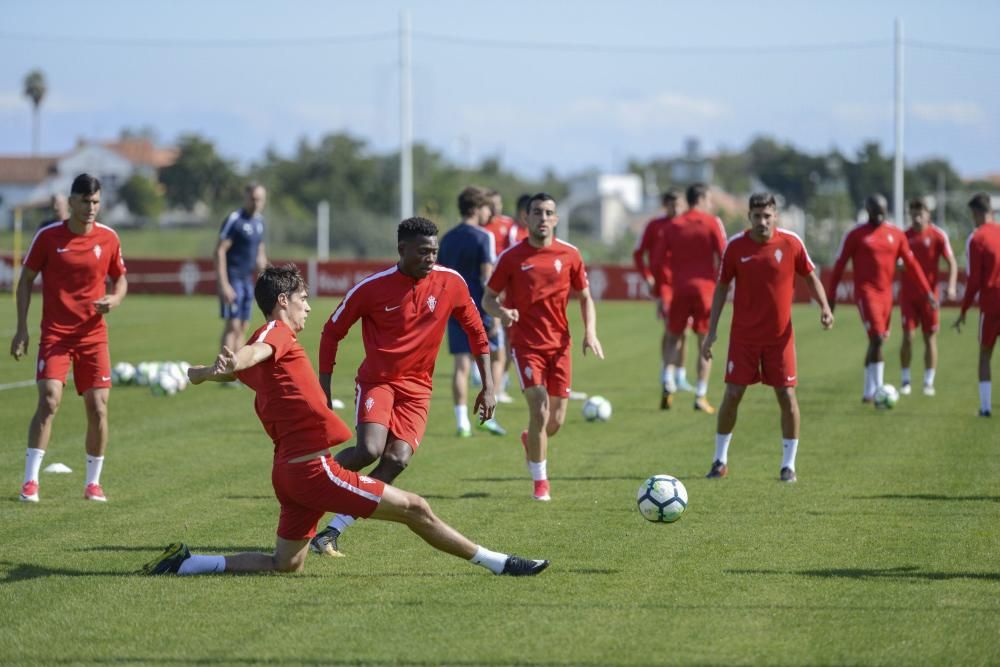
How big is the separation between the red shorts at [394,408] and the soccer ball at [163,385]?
990 centimetres

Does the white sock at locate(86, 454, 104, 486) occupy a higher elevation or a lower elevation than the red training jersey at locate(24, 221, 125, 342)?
lower

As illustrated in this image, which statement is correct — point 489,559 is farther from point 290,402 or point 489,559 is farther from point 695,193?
point 695,193

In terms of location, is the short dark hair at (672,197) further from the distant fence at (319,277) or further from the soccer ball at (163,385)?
the distant fence at (319,277)

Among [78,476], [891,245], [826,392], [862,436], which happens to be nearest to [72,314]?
[78,476]

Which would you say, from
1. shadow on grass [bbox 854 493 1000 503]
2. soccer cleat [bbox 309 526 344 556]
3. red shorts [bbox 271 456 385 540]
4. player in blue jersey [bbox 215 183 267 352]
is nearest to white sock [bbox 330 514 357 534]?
soccer cleat [bbox 309 526 344 556]

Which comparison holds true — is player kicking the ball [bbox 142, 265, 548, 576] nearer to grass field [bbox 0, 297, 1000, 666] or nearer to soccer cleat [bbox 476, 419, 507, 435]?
grass field [bbox 0, 297, 1000, 666]

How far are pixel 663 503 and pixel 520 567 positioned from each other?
173cm

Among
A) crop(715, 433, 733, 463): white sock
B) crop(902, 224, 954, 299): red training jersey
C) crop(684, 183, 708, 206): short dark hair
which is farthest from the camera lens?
crop(902, 224, 954, 299): red training jersey

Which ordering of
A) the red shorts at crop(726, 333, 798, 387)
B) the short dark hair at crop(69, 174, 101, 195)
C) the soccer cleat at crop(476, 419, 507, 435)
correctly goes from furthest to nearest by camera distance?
the soccer cleat at crop(476, 419, 507, 435)
the red shorts at crop(726, 333, 798, 387)
the short dark hair at crop(69, 174, 101, 195)

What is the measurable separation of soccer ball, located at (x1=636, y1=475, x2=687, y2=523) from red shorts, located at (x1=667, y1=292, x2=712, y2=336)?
7.67 metres

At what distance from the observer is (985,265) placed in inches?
608

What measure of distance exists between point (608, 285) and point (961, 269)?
10561mm

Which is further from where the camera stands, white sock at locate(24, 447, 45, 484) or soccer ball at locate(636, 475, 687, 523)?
white sock at locate(24, 447, 45, 484)

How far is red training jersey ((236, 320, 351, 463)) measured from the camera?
7.22 metres
